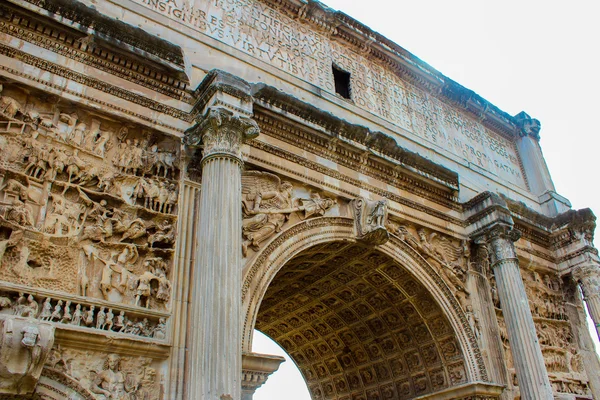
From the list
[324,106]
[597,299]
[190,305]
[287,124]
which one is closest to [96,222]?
[190,305]

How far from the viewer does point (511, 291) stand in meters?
10.9

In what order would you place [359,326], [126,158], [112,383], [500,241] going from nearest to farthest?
[112,383] → [126,158] → [500,241] → [359,326]

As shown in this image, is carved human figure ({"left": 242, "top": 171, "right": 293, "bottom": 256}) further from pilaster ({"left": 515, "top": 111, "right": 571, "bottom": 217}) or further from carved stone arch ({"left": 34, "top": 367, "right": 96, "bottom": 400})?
pilaster ({"left": 515, "top": 111, "right": 571, "bottom": 217})

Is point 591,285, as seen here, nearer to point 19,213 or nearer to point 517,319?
point 517,319

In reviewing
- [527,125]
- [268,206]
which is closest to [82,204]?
[268,206]

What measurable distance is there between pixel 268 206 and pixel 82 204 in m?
2.97

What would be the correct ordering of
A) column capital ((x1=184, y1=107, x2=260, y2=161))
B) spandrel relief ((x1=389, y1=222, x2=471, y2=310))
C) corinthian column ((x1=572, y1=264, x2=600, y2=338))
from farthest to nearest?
corinthian column ((x1=572, y1=264, x2=600, y2=338)), spandrel relief ((x1=389, y1=222, x2=471, y2=310)), column capital ((x1=184, y1=107, x2=260, y2=161))

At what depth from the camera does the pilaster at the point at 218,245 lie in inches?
253

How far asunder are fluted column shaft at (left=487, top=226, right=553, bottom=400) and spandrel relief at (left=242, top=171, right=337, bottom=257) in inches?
157

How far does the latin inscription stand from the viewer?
10492 mm

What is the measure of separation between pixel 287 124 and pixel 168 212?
2927 mm

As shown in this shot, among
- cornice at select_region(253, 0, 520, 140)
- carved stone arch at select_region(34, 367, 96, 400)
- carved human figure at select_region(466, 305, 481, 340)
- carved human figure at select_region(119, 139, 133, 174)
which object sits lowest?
carved stone arch at select_region(34, 367, 96, 400)

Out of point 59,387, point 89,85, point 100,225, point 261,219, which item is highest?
point 89,85

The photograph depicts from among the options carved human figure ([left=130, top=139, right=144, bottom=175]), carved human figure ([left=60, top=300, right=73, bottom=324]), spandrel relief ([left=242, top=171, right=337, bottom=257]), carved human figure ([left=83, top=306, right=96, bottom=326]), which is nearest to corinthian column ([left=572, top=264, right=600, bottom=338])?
spandrel relief ([left=242, top=171, right=337, bottom=257])
